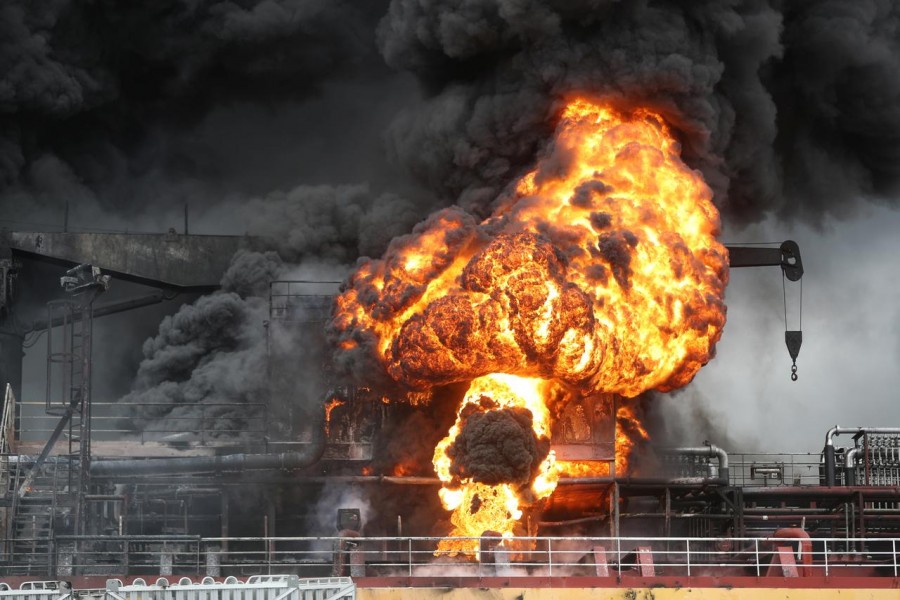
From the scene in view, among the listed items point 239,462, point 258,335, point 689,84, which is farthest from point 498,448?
point 258,335

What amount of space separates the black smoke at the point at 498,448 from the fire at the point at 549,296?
8cm

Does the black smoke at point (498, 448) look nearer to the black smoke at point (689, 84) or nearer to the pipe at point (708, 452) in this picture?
the black smoke at point (689, 84)

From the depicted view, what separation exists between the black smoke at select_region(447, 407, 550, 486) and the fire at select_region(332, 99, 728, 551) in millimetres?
81

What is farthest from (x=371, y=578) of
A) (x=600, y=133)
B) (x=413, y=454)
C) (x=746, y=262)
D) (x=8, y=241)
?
(x=8, y=241)

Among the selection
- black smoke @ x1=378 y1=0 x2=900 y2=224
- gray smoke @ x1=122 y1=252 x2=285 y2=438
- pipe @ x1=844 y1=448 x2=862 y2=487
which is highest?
black smoke @ x1=378 y1=0 x2=900 y2=224

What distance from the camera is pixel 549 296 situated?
41062 millimetres

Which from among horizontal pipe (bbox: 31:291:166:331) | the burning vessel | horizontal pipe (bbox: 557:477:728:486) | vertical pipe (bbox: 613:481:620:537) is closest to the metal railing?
the burning vessel

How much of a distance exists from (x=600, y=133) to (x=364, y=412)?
1230 centimetres

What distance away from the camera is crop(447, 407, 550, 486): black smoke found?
135 feet

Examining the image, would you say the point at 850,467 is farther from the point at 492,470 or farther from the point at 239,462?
the point at 239,462

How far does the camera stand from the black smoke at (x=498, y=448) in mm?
41031

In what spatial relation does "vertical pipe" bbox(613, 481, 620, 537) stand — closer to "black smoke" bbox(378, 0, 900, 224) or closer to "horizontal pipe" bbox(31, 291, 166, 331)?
"black smoke" bbox(378, 0, 900, 224)

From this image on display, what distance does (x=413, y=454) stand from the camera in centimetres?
4594

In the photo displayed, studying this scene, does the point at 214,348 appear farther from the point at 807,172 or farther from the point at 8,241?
the point at 807,172
